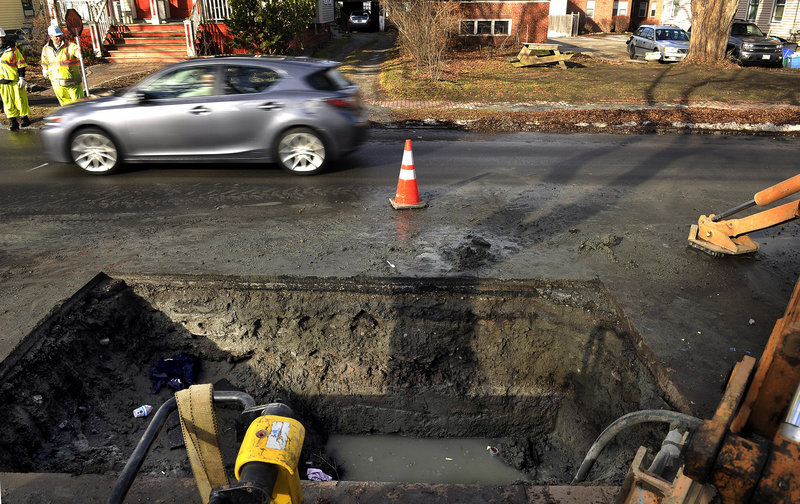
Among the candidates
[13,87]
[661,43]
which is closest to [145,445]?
[13,87]

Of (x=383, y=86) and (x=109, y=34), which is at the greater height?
(x=109, y=34)

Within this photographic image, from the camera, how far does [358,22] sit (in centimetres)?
4322

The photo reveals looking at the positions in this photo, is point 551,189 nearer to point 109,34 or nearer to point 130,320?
point 130,320

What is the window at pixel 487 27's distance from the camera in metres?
27.3

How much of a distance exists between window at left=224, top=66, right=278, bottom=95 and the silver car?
0.01 m

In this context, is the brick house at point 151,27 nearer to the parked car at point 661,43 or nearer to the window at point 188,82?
the window at point 188,82

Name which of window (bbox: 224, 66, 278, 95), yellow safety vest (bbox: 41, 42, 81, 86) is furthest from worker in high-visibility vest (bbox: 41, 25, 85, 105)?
window (bbox: 224, 66, 278, 95)

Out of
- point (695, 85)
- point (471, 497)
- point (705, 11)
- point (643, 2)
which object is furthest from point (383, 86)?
point (643, 2)

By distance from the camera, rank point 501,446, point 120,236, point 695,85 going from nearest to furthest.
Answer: point 501,446 < point 120,236 < point 695,85

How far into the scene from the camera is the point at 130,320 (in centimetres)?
550

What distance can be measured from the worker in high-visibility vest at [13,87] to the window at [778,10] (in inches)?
1454

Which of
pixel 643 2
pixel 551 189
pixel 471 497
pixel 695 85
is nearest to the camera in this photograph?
pixel 471 497

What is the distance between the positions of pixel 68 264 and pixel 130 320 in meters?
1.02

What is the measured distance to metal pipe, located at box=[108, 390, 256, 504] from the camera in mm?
2162
